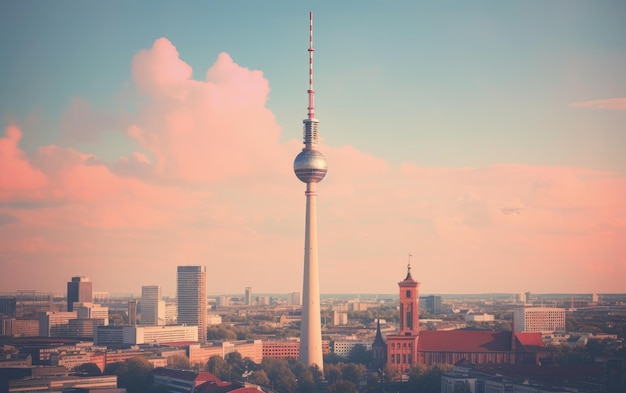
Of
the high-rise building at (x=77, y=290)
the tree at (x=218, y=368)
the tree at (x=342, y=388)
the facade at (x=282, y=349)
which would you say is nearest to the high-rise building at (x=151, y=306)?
the high-rise building at (x=77, y=290)

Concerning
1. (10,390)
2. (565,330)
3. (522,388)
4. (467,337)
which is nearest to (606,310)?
(565,330)

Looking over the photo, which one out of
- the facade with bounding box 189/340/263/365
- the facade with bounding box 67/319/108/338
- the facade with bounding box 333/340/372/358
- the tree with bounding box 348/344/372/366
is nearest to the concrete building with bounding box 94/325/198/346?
the facade with bounding box 189/340/263/365

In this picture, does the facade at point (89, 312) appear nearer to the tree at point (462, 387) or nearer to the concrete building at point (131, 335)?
the concrete building at point (131, 335)

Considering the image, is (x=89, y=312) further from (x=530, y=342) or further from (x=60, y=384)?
(x=530, y=342)

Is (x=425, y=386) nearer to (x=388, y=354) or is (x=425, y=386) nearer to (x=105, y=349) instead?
(x=388, y=354)

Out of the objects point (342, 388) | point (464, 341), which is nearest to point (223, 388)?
point (342, 388)
